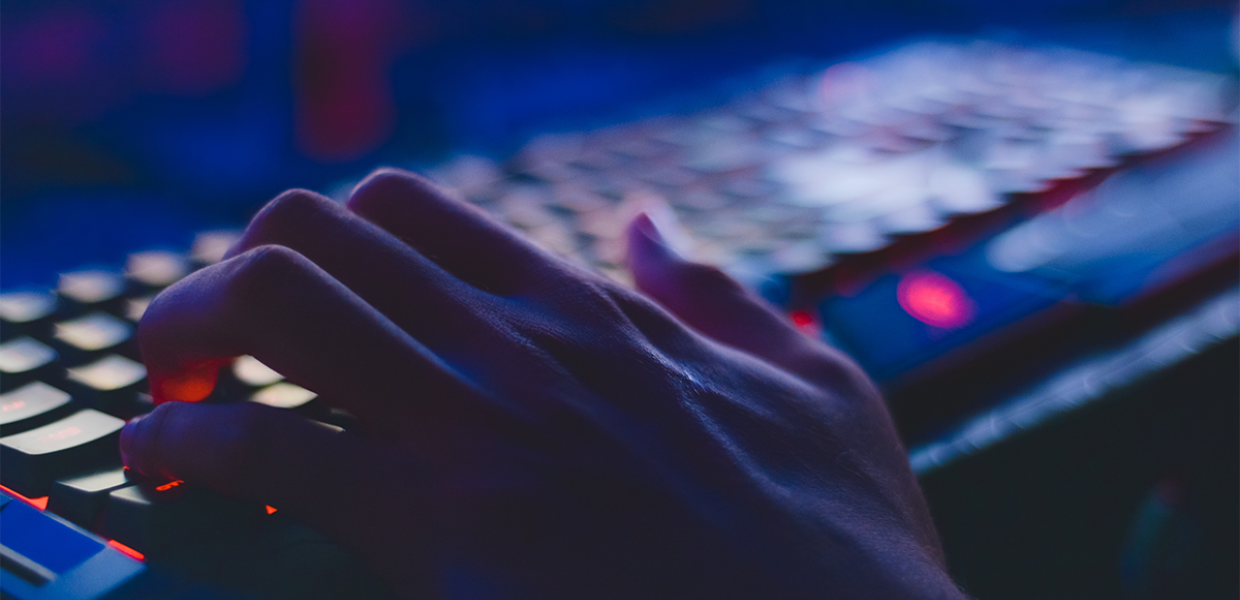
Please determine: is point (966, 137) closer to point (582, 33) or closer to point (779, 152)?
point (779, 152)

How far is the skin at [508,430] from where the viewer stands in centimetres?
35

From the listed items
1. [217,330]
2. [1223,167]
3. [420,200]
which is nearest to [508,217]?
[420,200]

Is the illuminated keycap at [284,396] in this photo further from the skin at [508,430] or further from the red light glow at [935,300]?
the red light glow at [935,300]

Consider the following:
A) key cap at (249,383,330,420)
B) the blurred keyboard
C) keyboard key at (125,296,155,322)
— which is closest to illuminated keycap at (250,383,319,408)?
key cap at (249,383,330,420)

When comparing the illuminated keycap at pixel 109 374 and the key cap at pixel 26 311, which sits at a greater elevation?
the key cap at pixel 26 311

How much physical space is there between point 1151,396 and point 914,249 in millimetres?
186

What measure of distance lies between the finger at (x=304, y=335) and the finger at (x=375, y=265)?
1.3 inches

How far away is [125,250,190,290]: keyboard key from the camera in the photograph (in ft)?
1.60

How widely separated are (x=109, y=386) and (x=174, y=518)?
0.34 feet

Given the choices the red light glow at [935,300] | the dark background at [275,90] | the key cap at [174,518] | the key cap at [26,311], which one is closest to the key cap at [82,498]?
the key cap at [174,518]

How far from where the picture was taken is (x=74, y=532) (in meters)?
0.32

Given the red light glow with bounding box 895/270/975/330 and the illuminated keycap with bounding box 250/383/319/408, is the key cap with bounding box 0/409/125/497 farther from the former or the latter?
the red light glow with bounding box 895/270/975/330

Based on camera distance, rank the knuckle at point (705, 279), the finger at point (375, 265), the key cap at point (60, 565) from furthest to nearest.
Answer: the knuckle at point (705, 279), the finger at point (375, 265), the key cap at point (60, 565)

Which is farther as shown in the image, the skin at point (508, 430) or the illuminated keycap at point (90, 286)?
the illuminated keycap at point (90, 286)
